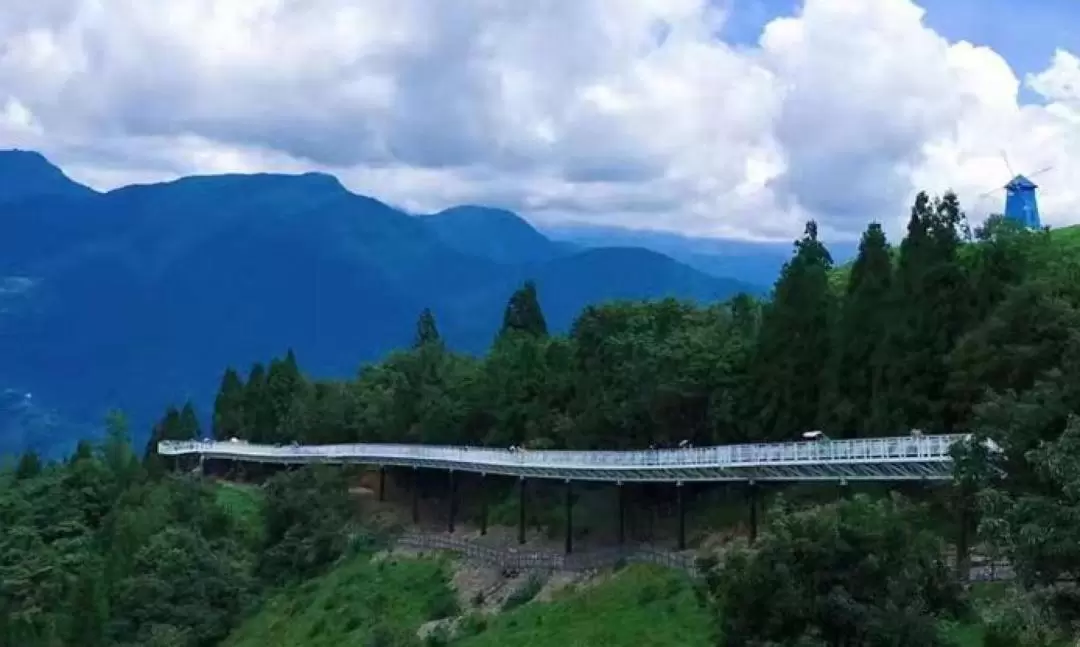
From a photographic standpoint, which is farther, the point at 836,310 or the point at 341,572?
the point at 341,572

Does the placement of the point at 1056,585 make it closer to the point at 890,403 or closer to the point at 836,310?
the point at 890,403

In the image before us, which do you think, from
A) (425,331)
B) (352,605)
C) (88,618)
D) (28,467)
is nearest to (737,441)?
(352,605)

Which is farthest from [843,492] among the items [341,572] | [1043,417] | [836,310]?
[341,572]

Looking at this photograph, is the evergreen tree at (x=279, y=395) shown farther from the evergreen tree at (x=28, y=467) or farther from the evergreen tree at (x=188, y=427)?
the evergreen tree at (x=28, y=467)

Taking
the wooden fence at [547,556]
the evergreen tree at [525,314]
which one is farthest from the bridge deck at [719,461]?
the evergreen tree at [525,314]

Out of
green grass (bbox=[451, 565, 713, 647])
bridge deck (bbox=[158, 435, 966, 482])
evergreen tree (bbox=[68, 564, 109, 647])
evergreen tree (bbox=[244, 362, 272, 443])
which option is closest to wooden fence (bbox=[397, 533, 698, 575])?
green grass (bbox=[451, 565, 713, 647])
